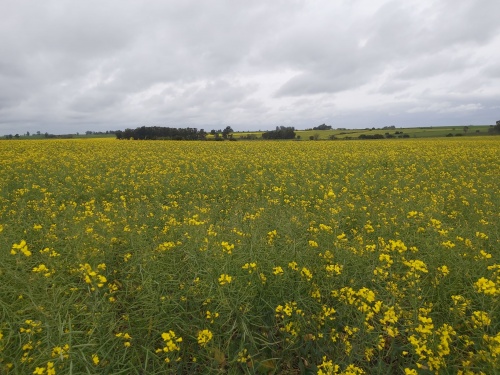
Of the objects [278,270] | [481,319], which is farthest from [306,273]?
[481,319]

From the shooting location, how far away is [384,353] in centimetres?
284

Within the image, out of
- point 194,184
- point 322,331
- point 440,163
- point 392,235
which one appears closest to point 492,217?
point 392,235

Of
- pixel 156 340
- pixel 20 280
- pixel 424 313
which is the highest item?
pixel 20 280

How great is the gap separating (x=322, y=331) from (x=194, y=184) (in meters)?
7.34

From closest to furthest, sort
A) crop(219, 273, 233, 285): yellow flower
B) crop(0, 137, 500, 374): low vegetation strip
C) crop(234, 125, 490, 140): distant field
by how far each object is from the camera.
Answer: crop(0, 137, 500, 374): low vegetation strip < crop(219, 273, 233, 285): yellow flower < crop(234, 125, 490, 140): distant field

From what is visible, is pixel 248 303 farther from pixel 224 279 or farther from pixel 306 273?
pixel 306 273

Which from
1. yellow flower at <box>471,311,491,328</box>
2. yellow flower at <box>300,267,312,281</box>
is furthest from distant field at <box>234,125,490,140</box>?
yellow flower at <box>471,311,491,328</box>

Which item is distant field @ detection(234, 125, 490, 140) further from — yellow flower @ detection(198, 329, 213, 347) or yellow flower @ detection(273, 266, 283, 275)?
yellow flower @ detection(198, 329, 213, 347)

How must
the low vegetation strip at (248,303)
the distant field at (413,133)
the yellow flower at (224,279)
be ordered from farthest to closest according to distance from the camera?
the distant field at (413,133)
the yellow flower at (224,279)
the low vegetation strip at (248,303)

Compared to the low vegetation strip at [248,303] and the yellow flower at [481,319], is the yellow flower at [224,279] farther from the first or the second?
the yellow flower at [481,319]

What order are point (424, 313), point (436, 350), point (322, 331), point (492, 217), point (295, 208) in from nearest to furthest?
point (436, 350)
point (424, 313)
point (322, 331)
point (492, 217)
point (295, 208)

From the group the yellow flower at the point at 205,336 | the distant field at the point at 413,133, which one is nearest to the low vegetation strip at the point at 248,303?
Result: the yellow flower at the point at 205,336

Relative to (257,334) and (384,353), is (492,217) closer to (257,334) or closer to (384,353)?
(384,353)

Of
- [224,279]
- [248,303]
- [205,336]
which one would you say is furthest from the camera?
[224,279]
